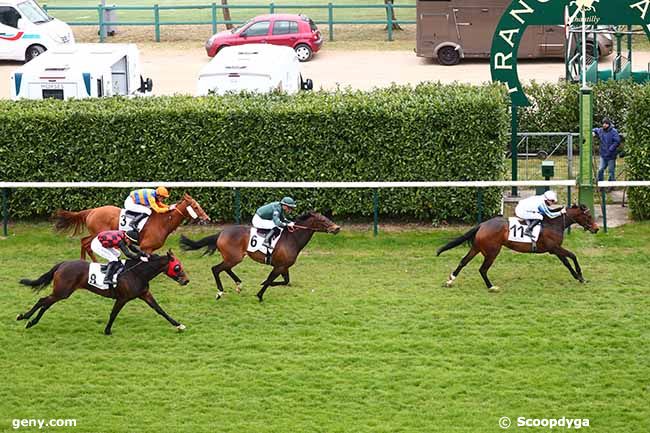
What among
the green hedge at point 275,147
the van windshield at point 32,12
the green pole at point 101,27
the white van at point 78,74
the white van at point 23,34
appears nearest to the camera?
the green hedge at point 275,147

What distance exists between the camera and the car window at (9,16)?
110 feet

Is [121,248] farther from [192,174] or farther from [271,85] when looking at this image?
[271,85]

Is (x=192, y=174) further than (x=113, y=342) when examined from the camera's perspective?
Yes

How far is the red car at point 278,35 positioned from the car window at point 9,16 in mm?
4937

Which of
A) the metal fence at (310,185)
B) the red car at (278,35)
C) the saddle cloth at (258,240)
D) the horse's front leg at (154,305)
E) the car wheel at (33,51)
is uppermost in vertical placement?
the red car at (278,35)

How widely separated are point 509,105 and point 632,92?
75.7 inches

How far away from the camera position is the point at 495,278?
17031mm

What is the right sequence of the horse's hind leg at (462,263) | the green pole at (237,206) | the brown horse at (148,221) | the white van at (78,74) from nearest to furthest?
1. the horse's hind leg at (462,263)
2. the brown horse at (148,221)
3. the green pole at (237,206)
4. the white van at (78,74)

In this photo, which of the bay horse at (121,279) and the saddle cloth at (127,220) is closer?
the bay horse at (121,279)

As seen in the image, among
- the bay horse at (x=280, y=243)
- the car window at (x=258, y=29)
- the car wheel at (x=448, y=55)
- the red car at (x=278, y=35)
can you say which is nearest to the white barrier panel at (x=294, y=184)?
the bay horse at (x=280, y=243)

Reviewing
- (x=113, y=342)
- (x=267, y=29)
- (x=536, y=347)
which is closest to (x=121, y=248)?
(x=113, y=342)

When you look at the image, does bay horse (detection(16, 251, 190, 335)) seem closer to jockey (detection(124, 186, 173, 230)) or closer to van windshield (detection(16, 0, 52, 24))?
jockey (detection(124, 186, 173, 230))

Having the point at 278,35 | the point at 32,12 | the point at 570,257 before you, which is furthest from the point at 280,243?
the point at 32,12

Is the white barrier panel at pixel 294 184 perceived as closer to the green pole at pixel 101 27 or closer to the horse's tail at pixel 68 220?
the horse's tail at pixel 68 220
